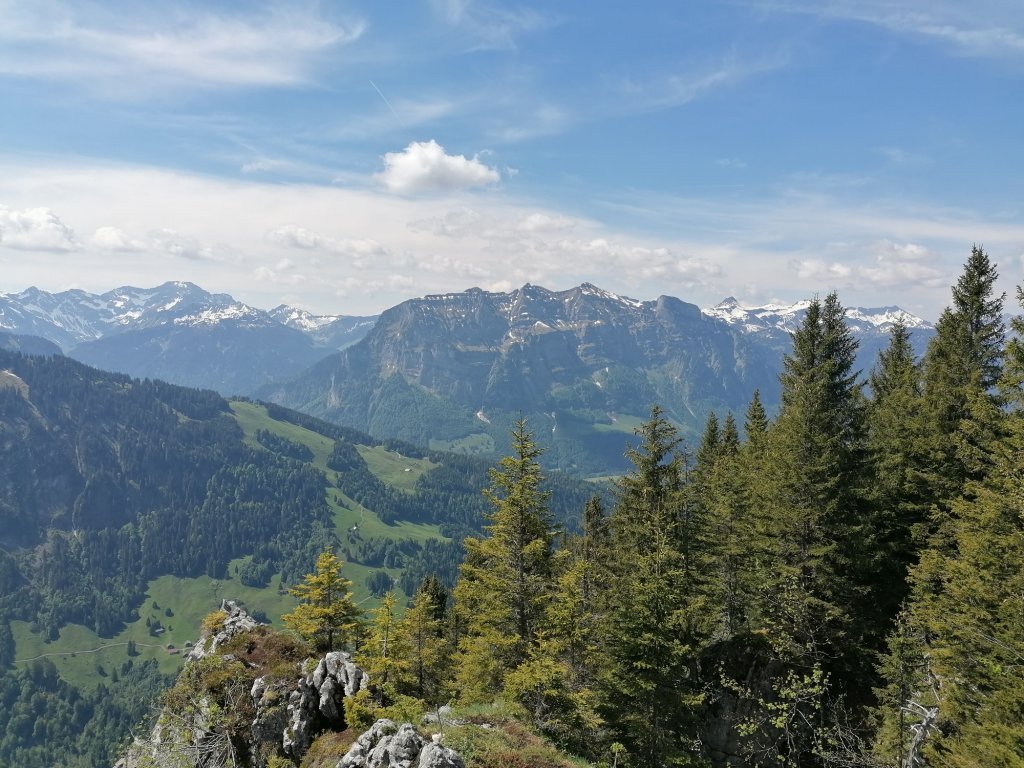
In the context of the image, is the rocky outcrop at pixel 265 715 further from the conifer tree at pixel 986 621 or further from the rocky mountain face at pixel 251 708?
the conifer tree at pixel 986 621

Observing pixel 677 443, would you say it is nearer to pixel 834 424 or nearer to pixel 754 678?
pixel 834 424

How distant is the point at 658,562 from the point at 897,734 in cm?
1105

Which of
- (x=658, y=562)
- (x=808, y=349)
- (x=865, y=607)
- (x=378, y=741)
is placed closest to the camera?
(x=378, y=741)

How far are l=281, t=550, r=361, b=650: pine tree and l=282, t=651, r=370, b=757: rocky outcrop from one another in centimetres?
528

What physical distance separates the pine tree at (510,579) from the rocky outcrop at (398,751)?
283 inches

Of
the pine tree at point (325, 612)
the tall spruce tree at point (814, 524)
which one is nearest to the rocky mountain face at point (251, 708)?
the pine tree at point (325, 612)

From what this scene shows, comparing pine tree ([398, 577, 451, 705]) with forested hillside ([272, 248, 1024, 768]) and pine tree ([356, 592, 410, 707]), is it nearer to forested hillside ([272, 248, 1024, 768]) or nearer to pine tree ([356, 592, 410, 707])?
forested hillside ([272, 248, 1024, 768])

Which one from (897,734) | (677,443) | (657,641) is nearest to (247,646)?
(657,641)

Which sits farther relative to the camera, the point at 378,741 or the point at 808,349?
the point at 808,349

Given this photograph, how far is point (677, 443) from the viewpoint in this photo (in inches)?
1374

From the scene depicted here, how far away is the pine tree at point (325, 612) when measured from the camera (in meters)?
35.8

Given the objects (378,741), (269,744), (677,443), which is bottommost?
(269,744)

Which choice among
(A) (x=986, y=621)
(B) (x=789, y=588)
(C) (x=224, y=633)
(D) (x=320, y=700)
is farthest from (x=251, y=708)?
(A) (x=986, y=621)

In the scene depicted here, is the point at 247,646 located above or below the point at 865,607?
below
